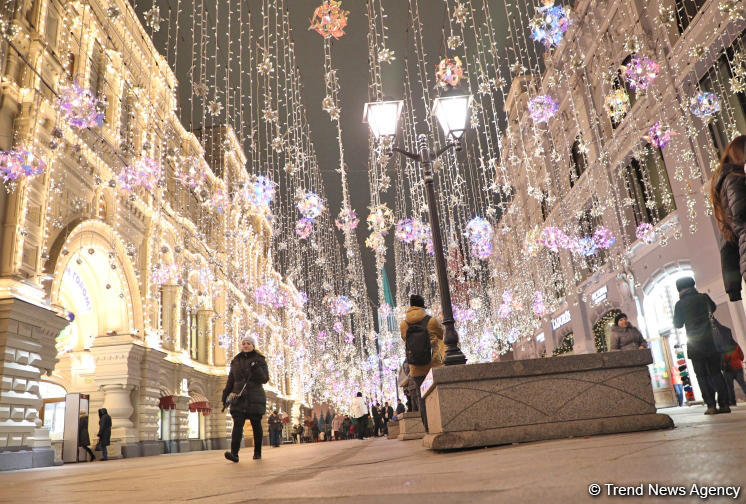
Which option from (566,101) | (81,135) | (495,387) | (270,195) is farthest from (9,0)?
(566,101)

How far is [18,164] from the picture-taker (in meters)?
13.4

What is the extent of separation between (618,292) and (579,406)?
19166mm

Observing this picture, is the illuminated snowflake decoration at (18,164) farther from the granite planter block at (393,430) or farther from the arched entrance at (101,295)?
the granite planter block at (393,430)

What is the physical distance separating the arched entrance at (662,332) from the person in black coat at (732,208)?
15835mm

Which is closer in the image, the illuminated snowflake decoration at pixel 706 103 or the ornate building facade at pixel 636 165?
the illuminated snowflake decoration at pixel 706 103

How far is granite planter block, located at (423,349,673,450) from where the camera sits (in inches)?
195

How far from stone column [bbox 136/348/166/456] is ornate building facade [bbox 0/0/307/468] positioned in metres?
0.05

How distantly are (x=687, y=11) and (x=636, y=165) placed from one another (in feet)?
20.0

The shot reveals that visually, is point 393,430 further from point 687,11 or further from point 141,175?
point 687,11

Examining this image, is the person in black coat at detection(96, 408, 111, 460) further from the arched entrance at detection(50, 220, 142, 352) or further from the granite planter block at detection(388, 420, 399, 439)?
the granite planter block at detection(388, 420, 399, 439)

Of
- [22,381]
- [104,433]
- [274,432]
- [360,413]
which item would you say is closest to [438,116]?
[22,381]

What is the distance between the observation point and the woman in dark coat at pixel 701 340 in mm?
7180

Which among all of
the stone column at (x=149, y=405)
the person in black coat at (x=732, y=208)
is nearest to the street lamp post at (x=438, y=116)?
the person in black coat at (x=732, y=208)

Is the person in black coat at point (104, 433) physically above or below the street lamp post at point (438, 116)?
below
